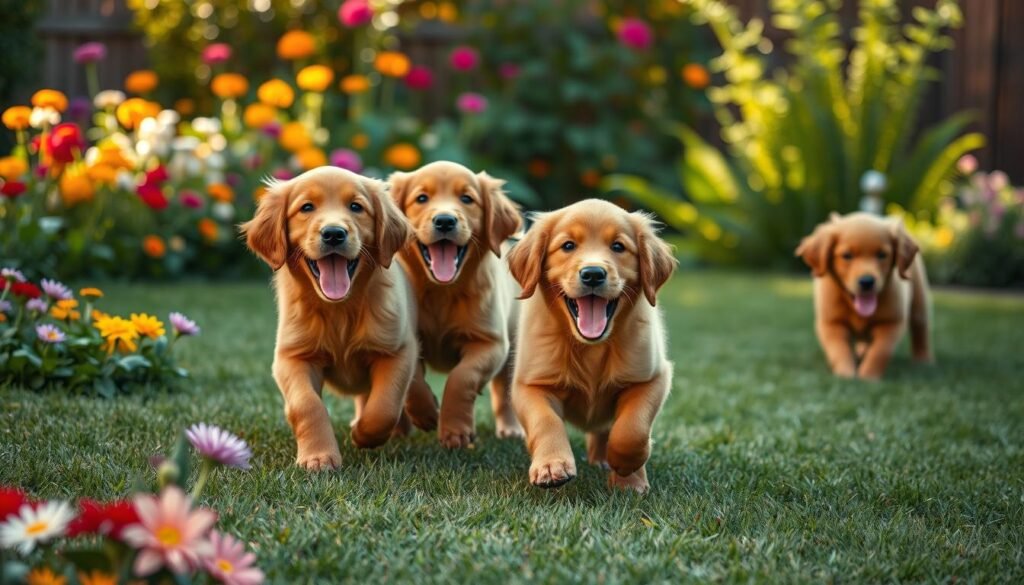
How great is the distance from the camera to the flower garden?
245 centimetres

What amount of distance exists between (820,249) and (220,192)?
13.9 feet

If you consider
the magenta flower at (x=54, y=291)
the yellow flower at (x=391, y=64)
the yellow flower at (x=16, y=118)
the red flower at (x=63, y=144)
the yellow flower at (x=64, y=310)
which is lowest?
the yellow flower at (x=64, y=310)

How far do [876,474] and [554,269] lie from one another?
1.24 metres

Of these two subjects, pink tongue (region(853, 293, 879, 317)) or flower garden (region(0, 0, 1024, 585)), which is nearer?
flower garden (region(0, 0, 1024, 585))

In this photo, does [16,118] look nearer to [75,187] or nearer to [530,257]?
[75,187]

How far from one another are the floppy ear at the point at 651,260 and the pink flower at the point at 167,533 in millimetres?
1756

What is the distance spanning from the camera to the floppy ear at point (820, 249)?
18.7 ft

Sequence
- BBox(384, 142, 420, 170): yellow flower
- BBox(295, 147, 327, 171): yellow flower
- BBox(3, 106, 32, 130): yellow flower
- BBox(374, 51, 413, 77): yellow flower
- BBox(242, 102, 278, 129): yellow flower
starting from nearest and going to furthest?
BBox(3, 106, 32, 130): yellow flower
BBox(295, 147, 327, 171): yellow flower
BBox(242, 102, 278, 129): yellow flower
BBox(384, 142, 420, 170): yellow flower
BBox(374, 51, 413, 77): yellow flower

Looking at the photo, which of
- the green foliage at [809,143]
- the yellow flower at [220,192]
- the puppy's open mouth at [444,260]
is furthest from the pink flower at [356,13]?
the puppy's open mouth at [444,260]

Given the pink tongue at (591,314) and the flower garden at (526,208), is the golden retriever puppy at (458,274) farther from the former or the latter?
the pink tongue at (591,314)

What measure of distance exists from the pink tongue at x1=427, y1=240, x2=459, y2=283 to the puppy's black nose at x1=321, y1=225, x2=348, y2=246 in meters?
0.55

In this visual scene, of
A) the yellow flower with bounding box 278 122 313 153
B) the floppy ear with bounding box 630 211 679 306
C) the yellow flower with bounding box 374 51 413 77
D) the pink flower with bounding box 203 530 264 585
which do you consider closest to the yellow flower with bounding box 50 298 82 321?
the floppy ear with bounding box 630 211 679 306

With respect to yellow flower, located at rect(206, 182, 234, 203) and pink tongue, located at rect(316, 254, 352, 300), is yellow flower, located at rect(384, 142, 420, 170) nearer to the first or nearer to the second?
yellow flower, located at rect(206, 182, 234, 203)

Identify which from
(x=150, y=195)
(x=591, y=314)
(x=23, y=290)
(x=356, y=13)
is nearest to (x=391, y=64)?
(x=356, y=13)
